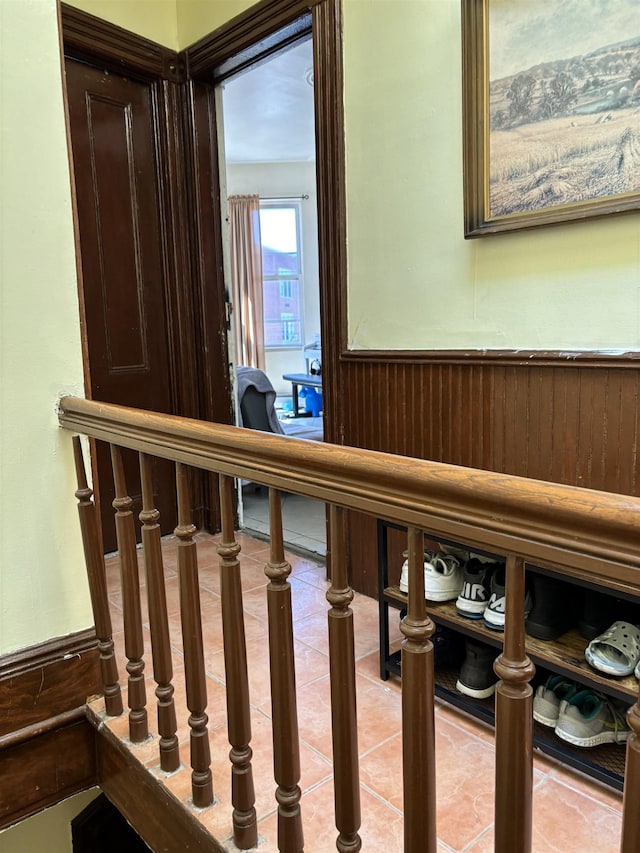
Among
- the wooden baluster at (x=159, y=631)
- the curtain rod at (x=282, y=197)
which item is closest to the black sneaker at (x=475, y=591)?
the wooden baluster at (x=159, y=631)

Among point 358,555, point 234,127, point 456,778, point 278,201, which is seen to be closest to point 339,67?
point 358,555

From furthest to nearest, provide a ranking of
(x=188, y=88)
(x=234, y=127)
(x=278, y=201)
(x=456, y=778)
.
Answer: (x=278, y=201), (x=234, y=127), (x=188, y=88), (x=456, y=778)

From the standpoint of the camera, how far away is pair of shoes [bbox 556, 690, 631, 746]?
135cm

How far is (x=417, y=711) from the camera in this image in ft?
2.55

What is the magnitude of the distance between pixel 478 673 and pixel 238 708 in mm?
719

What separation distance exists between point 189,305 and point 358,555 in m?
1.37

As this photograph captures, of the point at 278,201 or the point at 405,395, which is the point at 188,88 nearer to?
the point at 405,395

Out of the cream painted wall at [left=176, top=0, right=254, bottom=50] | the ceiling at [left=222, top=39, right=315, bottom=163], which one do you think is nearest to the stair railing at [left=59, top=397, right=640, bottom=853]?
the cream painted wall at [left=176, top=0, right=254, bottom=50]

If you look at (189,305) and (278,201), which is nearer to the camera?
(189,305)

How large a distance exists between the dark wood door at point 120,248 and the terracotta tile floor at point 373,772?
Answer: 1.08 m

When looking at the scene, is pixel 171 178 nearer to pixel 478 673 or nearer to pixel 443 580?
pixel 443 580

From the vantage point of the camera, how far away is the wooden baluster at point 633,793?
58 cm

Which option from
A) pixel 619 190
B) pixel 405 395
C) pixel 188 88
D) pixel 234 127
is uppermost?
pixel 234 127

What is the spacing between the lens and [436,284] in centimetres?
188
